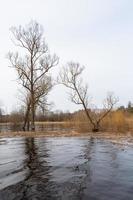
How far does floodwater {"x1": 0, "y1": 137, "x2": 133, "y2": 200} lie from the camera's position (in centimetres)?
847

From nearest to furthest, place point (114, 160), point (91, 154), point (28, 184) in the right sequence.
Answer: point (28, 184) → point (114, 160) → point (91, 154)

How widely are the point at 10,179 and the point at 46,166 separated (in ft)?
8.49

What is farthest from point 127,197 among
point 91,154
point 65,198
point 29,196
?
point 91,154

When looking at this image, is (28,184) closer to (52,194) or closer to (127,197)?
(52,194)

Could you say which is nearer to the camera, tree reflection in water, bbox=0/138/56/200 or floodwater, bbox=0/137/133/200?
tree reflection in water, bbox=0/138/56/200

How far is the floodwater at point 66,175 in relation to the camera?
27.8ft

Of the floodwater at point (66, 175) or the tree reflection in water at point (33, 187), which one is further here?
the floodwater at point (66, 175)

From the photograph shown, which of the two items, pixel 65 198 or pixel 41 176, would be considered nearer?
pixel 65 198

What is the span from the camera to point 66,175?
10914 mm

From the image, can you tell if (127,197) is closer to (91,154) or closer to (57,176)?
(57,176)

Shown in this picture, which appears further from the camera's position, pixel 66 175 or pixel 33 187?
pixel 66 175

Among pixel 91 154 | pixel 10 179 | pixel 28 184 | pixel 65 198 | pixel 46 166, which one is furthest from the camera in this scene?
pixel 91 154

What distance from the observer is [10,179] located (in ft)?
33.6

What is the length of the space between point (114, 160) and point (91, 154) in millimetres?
2127
